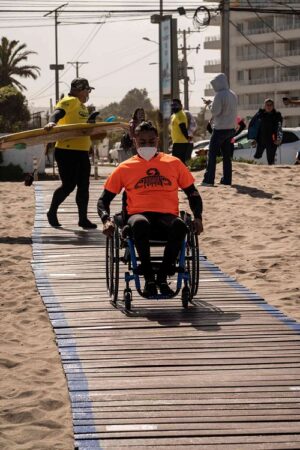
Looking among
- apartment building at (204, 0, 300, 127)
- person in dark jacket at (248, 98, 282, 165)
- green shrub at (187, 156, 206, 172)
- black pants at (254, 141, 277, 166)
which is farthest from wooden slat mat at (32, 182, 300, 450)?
apartment building at (204, 0, 300, 127)

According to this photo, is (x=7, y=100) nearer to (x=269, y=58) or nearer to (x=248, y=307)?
(x=269, y=58)

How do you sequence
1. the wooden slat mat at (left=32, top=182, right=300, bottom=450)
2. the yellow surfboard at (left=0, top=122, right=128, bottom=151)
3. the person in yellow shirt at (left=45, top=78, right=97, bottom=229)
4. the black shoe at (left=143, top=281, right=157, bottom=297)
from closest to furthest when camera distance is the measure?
the wooden slat mat at (left=32, top=182, right=300, bottom=450)
the black shoe at (left=143, top=281, right=157, bottom=297)
the yellow surfboard at (left=0, top=122, right=128, bottom=151)
the person in yellow shirt at (left=45, top=78, right=97, bottom=229)

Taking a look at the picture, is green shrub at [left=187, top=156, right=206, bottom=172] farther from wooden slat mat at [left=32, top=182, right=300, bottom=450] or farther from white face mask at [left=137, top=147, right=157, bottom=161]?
white face mask at [left=137, top=147, right=157, bottom=161]

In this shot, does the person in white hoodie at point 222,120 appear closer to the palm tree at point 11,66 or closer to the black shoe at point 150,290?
the black shoe at point 150,290

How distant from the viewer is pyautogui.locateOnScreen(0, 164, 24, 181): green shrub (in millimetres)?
49438

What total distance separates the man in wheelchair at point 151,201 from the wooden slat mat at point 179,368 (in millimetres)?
421

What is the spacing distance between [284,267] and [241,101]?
100.0 meters

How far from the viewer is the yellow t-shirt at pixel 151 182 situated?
8898 mm

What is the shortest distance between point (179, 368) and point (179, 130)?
12.6 metres

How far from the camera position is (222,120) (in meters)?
17.3

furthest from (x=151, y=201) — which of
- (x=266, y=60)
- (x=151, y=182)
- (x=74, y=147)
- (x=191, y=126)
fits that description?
(x=266, y=60)

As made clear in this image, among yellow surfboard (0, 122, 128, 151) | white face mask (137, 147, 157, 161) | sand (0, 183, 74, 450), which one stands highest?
yellow surfboard (0, 122, 128, 151)

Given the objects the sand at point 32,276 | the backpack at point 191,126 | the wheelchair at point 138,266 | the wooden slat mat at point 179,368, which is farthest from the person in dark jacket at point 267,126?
the wheelchair at point 138,266

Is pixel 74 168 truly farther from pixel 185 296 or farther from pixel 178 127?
pixel 178 127
